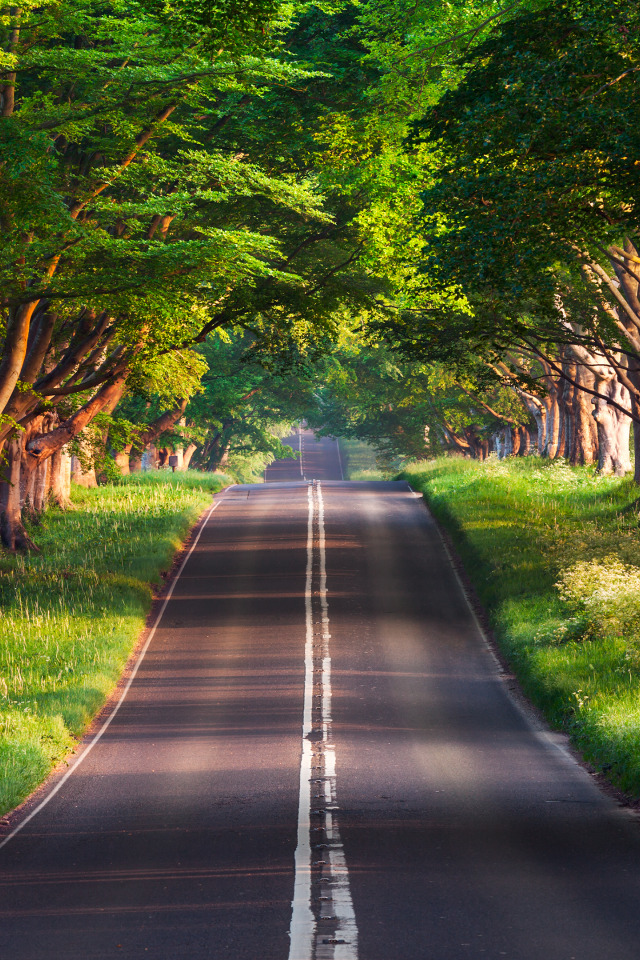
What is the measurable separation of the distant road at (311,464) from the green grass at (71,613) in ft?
190

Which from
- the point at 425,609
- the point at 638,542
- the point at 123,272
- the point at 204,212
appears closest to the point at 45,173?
the point at 123,272

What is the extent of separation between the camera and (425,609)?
23703 mm

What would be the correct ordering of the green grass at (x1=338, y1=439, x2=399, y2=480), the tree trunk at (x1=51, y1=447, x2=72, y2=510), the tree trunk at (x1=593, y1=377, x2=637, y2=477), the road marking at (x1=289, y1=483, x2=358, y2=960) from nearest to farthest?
the road marking at (x1=289, y1=483, x2=358, y2=960) → the tree trunk at (x1=593, y1=377, x2=637, y2=477) → the tree trunk at (x1=51, y1=447, x2=72, y2=510) → the green grass at (x1=338, y1=439, x2=399, y2=480)

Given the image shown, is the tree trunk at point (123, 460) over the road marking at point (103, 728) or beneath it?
over

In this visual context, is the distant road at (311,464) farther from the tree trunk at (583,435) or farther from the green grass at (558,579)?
the green grass at (558,579)

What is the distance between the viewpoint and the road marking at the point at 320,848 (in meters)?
7.65

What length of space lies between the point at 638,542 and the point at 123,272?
12854mm

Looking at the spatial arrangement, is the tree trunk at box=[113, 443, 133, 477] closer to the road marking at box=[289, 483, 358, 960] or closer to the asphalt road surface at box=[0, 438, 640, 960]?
the asphalt road surface at box=[0, 438, 640, 960]

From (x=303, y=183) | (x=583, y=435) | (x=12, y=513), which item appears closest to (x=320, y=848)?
(x=303, y=183)

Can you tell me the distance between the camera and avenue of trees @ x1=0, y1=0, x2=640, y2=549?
13117 millimetres

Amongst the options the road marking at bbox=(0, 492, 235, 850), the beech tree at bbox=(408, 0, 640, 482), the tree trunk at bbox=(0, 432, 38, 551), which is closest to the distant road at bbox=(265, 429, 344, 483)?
the tree trunk at bbox=(0, 432, 38, 551)

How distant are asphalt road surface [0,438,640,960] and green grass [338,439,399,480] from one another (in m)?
72.0

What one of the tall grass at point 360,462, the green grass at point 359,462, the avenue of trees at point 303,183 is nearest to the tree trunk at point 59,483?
the avenue of trees at point 303,183

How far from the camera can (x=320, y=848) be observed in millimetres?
10086
